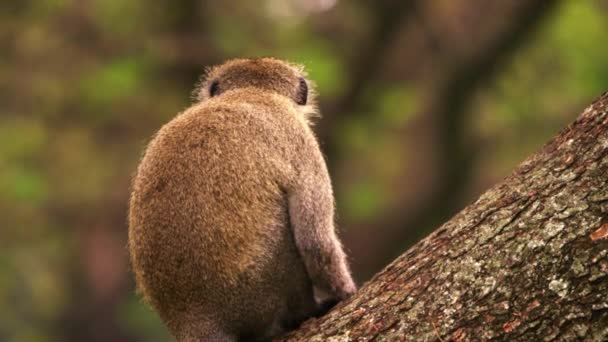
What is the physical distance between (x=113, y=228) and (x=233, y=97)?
328 inches

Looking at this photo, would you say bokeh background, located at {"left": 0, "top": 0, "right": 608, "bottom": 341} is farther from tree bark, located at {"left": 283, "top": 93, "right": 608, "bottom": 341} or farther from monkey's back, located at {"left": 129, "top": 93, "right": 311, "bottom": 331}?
tree bark, located at {"left": 283, "top": 93, "right": 608, "bottom": 341}

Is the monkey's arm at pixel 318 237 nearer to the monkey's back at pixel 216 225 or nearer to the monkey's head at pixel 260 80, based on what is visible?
the monkey's back at pixel 216 225

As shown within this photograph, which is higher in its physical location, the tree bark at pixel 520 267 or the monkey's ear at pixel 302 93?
the monkey's ear at pixel 302 93

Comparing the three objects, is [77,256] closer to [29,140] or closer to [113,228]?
[113,228]

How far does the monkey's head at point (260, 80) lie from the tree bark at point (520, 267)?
7.38 feet

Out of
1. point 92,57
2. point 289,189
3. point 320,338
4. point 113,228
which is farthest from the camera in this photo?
point 113,228

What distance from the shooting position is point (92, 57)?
10906 mm

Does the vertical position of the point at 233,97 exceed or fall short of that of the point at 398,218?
it falls short

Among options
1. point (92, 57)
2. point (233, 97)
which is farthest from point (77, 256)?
point (233, 97)

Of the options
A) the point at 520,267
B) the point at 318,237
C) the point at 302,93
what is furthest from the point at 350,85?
the point at 520,267

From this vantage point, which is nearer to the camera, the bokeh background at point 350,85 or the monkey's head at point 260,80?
the monkey's head at point 260,80

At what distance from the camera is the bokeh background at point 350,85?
34.5 feet

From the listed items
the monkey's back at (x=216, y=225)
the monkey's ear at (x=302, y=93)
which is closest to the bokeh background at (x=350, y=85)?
the monkey's ear at (x=302, y=93)

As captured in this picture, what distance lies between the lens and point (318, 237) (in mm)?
4953
